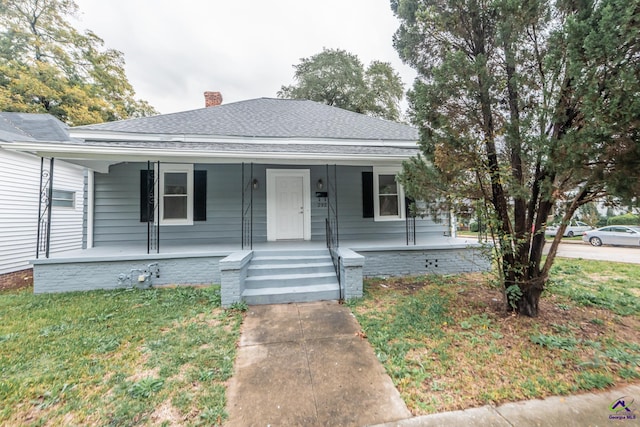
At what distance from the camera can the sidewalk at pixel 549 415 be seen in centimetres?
182

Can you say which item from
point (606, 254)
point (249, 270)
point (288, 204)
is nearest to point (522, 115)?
point (249, 270)

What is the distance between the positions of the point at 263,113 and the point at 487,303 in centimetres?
817

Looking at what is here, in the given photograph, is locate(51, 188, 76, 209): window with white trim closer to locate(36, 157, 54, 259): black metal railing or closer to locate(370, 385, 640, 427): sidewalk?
locate(36, 157, 54, 259): black metal railing

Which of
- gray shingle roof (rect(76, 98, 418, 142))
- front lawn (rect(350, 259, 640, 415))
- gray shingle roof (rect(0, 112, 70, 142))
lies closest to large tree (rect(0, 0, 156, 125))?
gray shingle roof (rect(0, 112, 70, 142))

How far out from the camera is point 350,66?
18.1 metres

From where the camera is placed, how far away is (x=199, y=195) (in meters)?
6.58

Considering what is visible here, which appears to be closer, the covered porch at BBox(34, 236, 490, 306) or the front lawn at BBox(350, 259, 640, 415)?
the front lawn at BBox(350, 259, 640, 415)

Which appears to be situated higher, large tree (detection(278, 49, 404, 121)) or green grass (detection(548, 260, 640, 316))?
large tree (detection(278, 49, 404, 121))

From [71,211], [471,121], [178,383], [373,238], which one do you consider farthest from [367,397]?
[71,211]

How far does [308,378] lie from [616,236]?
1807cm

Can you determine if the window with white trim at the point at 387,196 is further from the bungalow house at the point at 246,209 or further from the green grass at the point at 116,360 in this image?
the green grass at the point at 116,360
